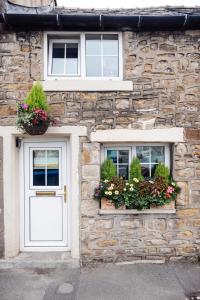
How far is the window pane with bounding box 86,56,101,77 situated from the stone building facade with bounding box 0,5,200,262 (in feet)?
1.60

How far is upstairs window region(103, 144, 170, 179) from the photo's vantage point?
19.7ft

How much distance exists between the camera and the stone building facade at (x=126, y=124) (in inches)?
227

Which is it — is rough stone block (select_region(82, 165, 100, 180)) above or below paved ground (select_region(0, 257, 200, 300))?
above

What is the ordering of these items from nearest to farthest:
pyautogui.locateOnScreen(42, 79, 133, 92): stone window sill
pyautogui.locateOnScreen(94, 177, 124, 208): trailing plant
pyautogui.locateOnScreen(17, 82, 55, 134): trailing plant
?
pyautogui.locateOnScreen(17, 82, 55, 134): trailing plant
pyautogui.locateOnScreen(94, 177, 124, 208): trailing plant
pyautogui.locateOnScreen(42, 79, 133, 92): stone window sill

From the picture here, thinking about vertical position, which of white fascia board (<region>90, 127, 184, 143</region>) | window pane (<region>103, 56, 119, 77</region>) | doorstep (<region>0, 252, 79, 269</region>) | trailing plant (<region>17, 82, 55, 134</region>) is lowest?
doorstep (<region>0, 252, 79, 269</region>)

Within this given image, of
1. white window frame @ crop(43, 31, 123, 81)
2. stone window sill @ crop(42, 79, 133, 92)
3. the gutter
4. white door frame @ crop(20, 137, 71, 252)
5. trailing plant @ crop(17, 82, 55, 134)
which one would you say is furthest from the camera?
white door frame @ crop(20, 137, 71, 252)

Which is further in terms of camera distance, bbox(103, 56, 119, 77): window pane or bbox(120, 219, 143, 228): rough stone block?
bbox(103, 56, 119, 77): window pane

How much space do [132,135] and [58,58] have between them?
2164 millimetres

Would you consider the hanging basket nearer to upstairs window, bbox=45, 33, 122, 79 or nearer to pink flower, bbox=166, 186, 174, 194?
upstairs window, bbox=45, 33, 122, 79

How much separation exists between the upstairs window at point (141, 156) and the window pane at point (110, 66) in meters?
1.48

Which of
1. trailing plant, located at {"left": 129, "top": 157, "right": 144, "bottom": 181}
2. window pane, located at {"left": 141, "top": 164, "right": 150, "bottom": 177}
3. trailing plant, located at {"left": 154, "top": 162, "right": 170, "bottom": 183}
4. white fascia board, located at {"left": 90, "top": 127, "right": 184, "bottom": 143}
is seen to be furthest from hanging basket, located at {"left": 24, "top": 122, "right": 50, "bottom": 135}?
trailing plant, located at {"left": 154, "top": 162, "right": 170, "bottom": 183}

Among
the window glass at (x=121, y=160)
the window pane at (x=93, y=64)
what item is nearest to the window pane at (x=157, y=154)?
the window glass at (x=121, y=160)

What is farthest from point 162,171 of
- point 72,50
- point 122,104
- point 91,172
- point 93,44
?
point 72,50

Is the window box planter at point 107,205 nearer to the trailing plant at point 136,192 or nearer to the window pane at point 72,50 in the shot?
the trailing plant at point 136,192
